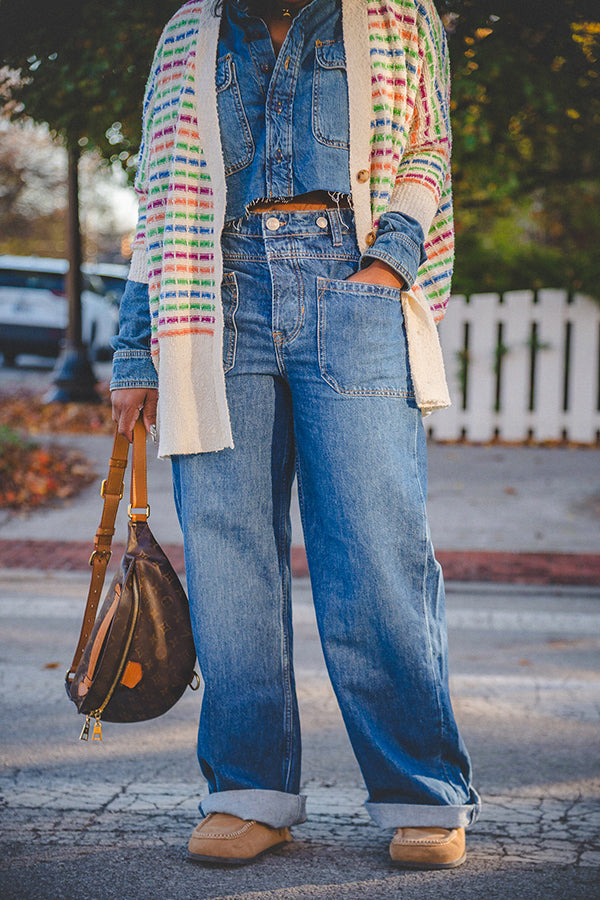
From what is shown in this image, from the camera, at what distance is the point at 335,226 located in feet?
6.84

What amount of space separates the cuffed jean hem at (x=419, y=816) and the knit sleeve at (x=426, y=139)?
1228mm

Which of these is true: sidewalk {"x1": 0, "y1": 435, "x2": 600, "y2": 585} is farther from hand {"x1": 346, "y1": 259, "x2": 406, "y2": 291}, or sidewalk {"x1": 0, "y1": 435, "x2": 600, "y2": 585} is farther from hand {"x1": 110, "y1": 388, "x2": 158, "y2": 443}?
hand {"x1": 346, "y1": 259, "x2": 406, "y2": 291}

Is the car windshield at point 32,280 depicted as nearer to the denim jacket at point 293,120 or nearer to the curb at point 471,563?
the curb at point 471,563

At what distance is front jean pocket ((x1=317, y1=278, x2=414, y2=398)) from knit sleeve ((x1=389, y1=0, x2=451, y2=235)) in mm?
209

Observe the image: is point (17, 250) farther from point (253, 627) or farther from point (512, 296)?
point (253, 627)

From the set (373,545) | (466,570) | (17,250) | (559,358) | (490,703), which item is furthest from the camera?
(17,250)

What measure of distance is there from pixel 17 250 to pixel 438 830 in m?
33.9

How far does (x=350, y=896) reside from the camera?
2.06 meters

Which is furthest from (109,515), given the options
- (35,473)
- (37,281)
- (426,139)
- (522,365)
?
(37,281)

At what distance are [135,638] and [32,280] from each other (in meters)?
14.3

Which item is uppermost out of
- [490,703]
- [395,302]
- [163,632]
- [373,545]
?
[395,302]

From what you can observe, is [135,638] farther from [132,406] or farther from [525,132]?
[525,132]

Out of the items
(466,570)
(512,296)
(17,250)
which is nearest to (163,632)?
(466,570)

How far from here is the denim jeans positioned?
2061 millimetres
